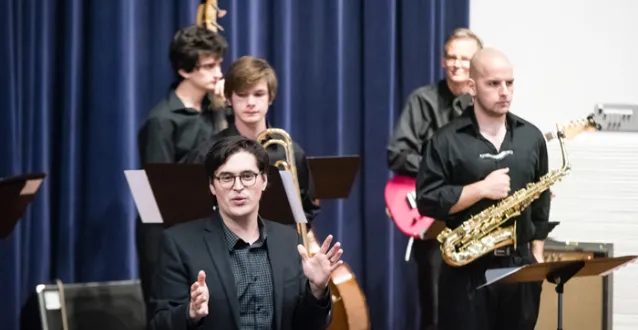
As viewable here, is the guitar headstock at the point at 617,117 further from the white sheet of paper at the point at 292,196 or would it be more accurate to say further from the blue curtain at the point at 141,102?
the white sheet of paper at the point at 292,196

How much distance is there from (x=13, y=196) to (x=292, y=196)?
1044 mm

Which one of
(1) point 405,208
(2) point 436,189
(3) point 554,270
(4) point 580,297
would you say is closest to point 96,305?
(1) point 405,208

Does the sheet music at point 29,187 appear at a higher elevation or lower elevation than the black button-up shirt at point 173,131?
lower

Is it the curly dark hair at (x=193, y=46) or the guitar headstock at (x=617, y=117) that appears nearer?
the curly dark hair at (x=193, y=46)

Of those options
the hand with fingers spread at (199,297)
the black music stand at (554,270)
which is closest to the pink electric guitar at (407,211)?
the black music stand at (554,270)

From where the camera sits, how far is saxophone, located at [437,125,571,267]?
12.2 ft

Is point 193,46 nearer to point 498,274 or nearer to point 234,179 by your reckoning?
point 234,179

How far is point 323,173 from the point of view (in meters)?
4.18

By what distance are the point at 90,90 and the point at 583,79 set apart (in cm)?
270

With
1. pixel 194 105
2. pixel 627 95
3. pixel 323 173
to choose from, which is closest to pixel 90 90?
pixel 194 105

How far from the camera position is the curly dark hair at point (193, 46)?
4.52 m

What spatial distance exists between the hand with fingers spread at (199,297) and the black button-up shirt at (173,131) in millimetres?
1787

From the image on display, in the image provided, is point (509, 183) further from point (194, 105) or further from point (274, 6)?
point (274, 6)

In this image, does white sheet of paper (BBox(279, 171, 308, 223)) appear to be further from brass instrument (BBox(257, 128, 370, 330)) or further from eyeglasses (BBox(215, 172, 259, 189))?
eyeglasses (BBox(215, 172, 259, 189))
